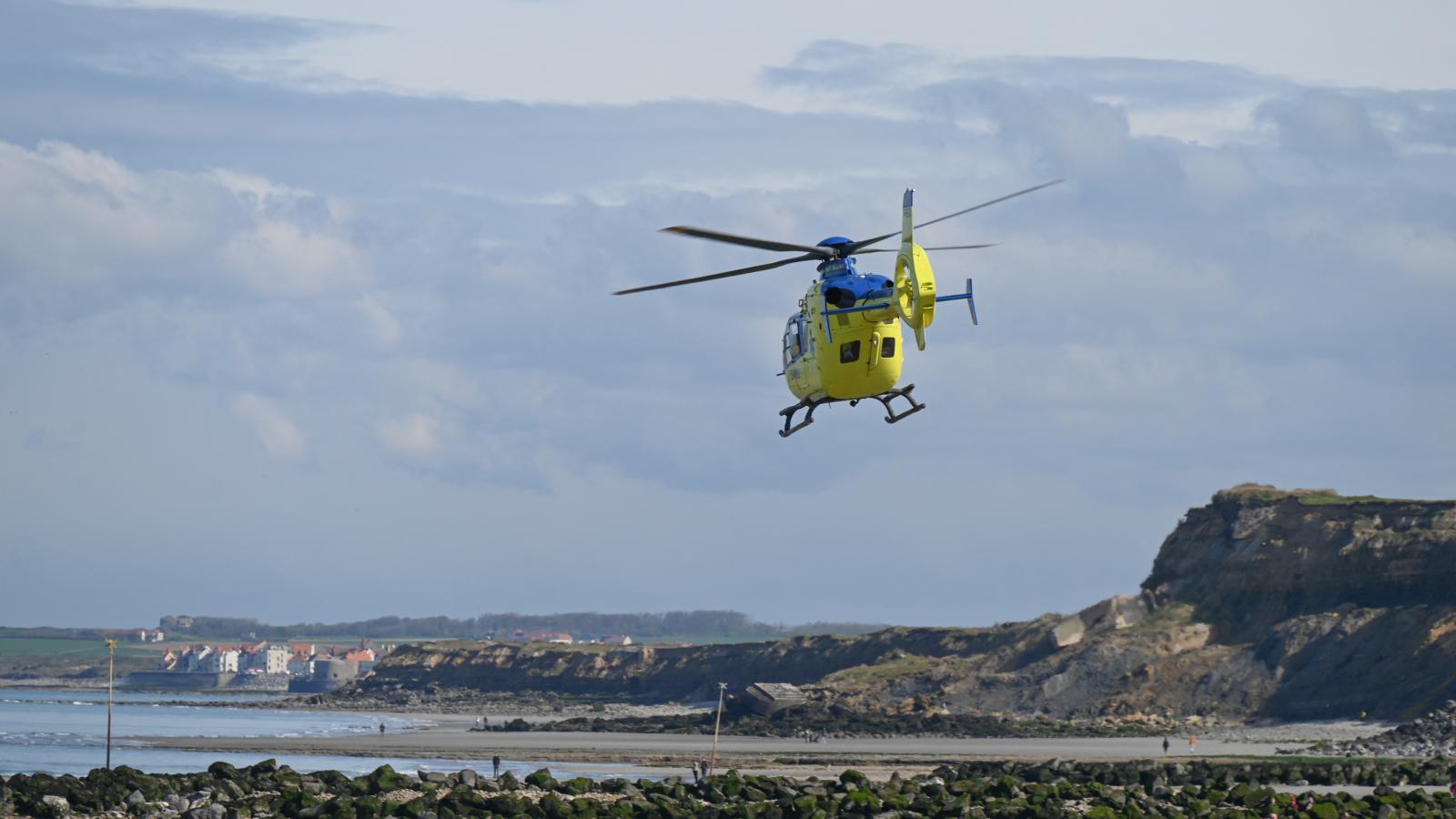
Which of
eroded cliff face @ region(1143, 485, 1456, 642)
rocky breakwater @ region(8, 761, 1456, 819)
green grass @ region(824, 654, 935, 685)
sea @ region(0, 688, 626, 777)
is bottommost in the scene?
sea @ region(0, 688, 626, 777)

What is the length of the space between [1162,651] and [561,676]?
84.7 meters

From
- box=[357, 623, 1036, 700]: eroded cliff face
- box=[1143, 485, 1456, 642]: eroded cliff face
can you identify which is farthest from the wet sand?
box=[357, 623, 1036, 700]: eroded cliff face

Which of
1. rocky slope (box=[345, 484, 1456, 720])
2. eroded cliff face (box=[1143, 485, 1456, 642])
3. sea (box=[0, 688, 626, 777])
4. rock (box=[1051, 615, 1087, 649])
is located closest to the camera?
sea (box=[0, 688, 626, 777])

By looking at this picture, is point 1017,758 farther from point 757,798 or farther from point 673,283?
point 673,283

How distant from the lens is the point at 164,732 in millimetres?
104875

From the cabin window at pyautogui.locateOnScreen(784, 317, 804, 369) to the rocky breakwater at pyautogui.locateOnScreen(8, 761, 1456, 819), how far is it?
10975 mm

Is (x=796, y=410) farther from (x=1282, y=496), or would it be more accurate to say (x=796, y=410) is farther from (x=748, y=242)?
(x=1282, y=496)

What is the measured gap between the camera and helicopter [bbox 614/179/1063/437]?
39094 millimetres

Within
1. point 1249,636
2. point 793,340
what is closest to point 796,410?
point 793,340

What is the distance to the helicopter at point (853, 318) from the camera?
3909 cm

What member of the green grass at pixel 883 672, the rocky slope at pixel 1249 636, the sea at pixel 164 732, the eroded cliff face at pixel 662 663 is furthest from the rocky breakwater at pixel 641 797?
the eroded cliff face at pixel 662 663

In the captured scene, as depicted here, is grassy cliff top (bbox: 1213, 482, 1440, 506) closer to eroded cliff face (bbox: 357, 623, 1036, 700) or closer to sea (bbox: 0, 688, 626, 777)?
eroded cliff face (bbox: 357, 623, 1036, 700)

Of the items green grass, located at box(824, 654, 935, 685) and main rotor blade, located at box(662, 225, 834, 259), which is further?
green grass, located at box(824, 654, 935, 685)

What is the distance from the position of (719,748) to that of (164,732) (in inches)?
1553
